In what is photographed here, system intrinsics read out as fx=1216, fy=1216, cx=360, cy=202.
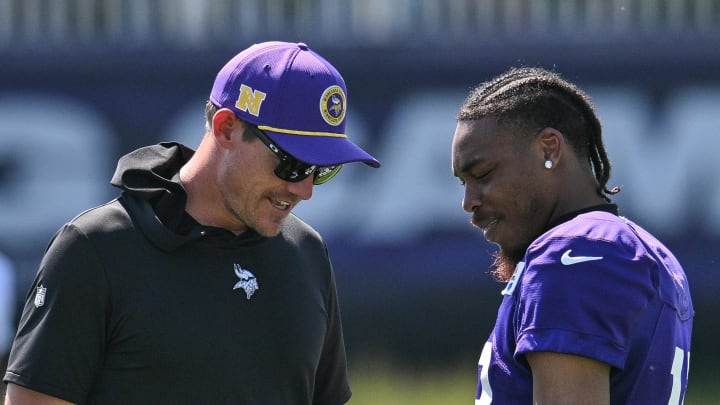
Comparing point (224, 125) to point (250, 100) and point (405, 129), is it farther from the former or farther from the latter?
point (405, 129)

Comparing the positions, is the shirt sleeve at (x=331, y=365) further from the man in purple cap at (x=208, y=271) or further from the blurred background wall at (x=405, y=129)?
the blurred background wall at (x=405, y=129)

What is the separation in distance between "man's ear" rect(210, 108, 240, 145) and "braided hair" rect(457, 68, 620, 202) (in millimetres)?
612

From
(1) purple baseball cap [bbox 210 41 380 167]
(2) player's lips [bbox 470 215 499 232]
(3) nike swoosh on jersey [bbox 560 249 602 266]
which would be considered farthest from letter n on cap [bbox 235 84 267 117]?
(3) nike swoosh on jersey [bbox 560 249 602 266]

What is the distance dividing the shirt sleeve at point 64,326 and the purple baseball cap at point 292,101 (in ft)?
1.80

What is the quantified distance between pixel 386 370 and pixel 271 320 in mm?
4839

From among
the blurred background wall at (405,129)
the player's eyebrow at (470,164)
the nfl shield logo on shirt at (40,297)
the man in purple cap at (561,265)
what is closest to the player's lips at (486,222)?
the man in purple cap at (561,265)

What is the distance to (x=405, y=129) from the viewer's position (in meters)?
8.42

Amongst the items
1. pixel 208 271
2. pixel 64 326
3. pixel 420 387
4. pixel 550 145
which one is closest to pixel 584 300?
pixel 550 145

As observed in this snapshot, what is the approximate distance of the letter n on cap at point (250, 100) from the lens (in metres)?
3.17

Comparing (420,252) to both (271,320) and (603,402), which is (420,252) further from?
(603,402)

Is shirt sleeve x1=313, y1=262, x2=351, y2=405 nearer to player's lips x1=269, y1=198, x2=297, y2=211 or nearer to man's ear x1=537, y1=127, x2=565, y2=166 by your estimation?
player's lips x1=269, y1=198, x2=297, y2=211

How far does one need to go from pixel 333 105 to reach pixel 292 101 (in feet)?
0.40

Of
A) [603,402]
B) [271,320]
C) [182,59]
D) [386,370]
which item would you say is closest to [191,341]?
[271,320]

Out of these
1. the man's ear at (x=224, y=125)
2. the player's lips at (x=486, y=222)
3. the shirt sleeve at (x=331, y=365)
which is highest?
the man's ear at (x=224, y=125)
